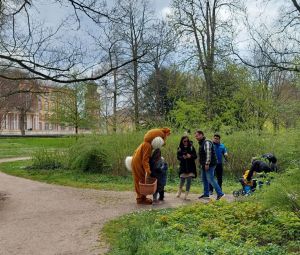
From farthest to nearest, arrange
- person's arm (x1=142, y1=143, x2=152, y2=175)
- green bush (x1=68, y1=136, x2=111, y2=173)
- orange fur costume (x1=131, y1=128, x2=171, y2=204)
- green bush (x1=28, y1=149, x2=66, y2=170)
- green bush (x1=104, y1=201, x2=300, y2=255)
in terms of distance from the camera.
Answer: green bush (x1=28, y1=149, x2=66, y2=170), green bush (x1=68, y1=136, x2=111, y2=173), orange fur costume (x1=131, y1=128, x2=171, y2=204), person's arm (x1=142, y1=143, x2=152, y2=175), green bush (x1=104, y1=201, x2=300, y2=255)

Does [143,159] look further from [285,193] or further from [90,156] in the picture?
[90,156]

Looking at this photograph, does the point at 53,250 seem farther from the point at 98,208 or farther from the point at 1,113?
the point at 1,113

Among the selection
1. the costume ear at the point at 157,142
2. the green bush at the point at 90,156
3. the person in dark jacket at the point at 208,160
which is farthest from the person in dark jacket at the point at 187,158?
the green bush at the point at 90,156

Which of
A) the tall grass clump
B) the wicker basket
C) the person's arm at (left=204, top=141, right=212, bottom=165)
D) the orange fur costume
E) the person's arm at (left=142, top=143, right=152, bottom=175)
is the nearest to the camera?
the tall grass clump

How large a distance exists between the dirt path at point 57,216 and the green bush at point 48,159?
5.31m

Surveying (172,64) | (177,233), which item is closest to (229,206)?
(177,233)

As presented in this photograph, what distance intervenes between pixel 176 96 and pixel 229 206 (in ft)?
80.3

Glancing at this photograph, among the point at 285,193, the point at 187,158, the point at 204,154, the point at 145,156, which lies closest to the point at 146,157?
the point at 145,156

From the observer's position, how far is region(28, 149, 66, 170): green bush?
72.0 ft

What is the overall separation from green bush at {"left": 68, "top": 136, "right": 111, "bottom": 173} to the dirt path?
10.7ft

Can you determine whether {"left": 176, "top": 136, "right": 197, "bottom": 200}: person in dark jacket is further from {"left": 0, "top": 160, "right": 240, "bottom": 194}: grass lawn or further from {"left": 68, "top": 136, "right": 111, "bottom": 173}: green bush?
{"left": 68, "top": 136, "right": 111, "bottom": 173}: green bush

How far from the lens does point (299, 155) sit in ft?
29.1

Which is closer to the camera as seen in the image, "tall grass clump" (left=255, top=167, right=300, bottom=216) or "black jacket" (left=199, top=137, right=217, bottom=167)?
"tall grass clump" (left=255, top=167, right=300, bottom=216)

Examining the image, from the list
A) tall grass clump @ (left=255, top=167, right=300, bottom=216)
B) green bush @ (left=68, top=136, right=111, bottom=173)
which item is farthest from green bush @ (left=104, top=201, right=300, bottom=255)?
green bush @ (left=68, top=136, right=111, bottom=173)
